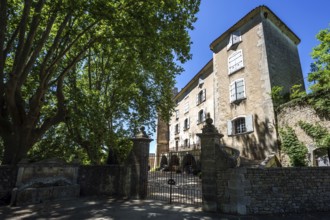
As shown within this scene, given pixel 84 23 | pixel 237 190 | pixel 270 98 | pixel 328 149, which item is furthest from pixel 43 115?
pixel 328 149

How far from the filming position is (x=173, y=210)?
7078 millimetres

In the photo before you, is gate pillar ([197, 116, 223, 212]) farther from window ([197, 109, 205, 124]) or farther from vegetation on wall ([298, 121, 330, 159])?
window ([197, 109, 205, 124])

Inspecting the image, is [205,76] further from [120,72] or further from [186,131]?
[120,72]

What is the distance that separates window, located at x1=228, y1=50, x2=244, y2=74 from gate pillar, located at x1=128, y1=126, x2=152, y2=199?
1016 cm

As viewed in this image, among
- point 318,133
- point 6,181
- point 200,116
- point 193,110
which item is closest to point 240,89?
point 318,133

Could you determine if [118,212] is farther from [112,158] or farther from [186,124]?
[186,124]

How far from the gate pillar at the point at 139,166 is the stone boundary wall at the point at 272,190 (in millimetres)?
3511

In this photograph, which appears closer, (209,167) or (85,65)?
(209,167)

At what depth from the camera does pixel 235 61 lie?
16.0 meters

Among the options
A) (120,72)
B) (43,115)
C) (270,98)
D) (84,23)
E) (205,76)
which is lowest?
(43,115)

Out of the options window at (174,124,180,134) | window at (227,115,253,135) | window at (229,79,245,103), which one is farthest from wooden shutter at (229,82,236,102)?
window at (174,124,180,134)

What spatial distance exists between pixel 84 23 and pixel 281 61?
13.8 metres

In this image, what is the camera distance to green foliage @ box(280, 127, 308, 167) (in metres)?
10.8

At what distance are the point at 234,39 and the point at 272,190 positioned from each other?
13120 millimetres
